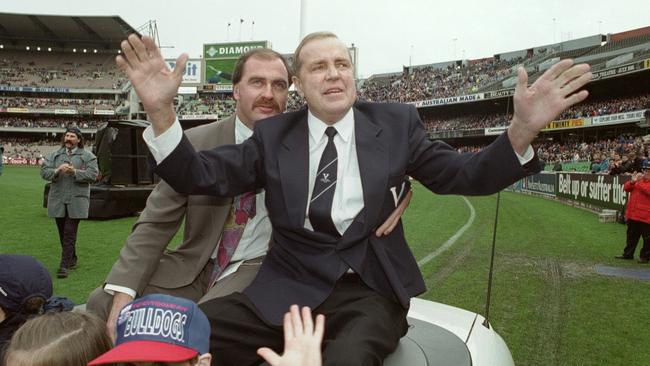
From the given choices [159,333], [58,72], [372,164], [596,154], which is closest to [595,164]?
[596,154]

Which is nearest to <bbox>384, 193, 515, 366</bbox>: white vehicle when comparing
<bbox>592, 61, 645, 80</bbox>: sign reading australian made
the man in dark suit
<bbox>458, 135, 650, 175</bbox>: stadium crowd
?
the man in dark suit

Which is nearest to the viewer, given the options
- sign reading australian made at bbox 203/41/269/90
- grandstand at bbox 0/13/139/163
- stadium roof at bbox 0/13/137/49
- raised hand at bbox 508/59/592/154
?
raised hand at bbox 508/59/592/154

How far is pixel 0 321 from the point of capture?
265 cm

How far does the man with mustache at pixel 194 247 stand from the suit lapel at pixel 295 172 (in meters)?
0.47

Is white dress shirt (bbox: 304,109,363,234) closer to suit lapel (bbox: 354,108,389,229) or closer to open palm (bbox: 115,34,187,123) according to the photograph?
suit lapel (bbox: 354,108,389,229)

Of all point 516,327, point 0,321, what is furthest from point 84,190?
point 516,327

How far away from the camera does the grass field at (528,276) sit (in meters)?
4.94

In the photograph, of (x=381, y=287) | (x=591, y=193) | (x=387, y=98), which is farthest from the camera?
(x=387, y=98)

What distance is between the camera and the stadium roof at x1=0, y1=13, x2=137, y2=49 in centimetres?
6131

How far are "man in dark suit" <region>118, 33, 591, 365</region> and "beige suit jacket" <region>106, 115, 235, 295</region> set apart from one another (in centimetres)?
42

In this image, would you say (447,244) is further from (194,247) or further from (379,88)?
(379,88)

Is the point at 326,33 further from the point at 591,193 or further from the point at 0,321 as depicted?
the point at 591,193

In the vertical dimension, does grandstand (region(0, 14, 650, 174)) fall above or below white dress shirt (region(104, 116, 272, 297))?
above

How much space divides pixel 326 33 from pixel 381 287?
124 centimetres
